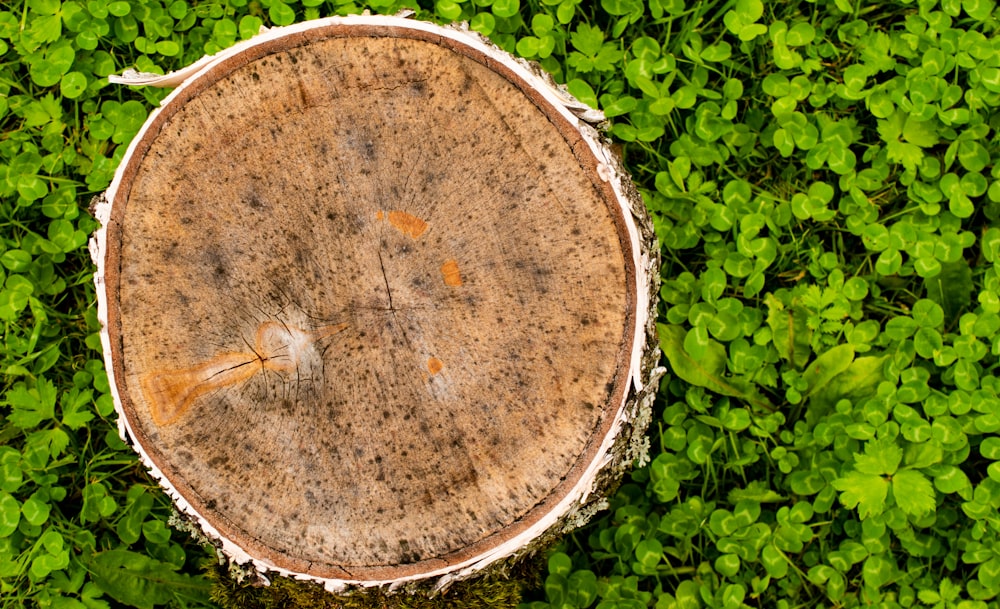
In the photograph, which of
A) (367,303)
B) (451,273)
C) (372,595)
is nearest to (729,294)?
(451,273)

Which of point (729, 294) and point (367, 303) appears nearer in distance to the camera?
point (367, 303)

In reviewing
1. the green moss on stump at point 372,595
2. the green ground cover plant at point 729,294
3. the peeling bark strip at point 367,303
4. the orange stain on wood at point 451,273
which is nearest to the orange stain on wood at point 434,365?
the peeling bark strip at point 367,303

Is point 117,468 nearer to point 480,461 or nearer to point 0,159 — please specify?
point 0,159

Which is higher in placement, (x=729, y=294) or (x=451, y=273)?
(x=451, y=273)

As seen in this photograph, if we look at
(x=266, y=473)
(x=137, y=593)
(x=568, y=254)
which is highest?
(x=568, y=254)

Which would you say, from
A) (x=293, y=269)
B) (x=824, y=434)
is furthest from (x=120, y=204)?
(x=824, y=434)

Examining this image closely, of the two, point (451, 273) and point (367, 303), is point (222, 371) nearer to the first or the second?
point (367, 303)
